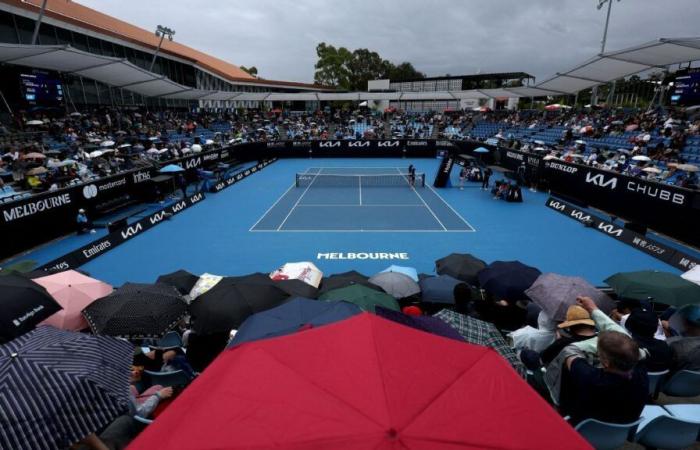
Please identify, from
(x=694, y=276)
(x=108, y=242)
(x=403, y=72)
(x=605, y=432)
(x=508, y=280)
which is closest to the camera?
(x=605, y=432)

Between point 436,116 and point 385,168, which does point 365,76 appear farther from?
point 385,168

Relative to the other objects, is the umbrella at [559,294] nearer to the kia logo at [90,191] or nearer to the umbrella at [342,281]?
the umbrella at [342,281]

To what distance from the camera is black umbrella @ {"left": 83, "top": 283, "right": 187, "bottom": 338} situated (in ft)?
22.1

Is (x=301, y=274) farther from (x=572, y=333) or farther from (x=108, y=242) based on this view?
(x=108, y=242)

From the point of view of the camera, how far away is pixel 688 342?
5398mm

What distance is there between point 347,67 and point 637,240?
3721 inches

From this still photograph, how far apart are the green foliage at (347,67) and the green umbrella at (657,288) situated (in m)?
95.5

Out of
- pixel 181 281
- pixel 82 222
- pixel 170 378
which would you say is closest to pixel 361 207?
pixel 181 281

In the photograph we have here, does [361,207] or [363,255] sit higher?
[361,207]

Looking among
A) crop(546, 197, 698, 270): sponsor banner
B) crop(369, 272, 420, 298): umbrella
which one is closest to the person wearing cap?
crop(369, 272, 420, 298): umbrella

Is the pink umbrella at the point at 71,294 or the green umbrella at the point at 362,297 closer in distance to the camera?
the green umbrella at the point at 362,297

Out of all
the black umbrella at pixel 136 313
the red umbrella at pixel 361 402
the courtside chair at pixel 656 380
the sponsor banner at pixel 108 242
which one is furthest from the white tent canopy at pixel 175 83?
the courtside chair at pixel 656 380

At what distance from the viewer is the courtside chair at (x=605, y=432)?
3.70m

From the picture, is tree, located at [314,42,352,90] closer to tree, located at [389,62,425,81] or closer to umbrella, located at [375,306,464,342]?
tree, located at [389,62,425,81]
